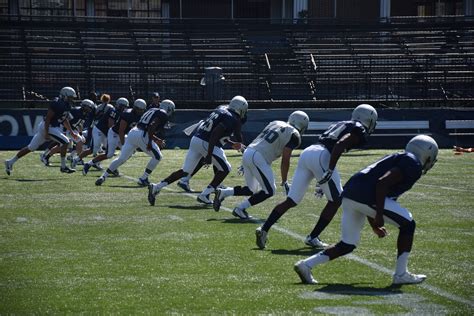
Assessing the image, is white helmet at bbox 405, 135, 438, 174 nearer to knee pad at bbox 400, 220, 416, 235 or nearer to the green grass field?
knee pad at bbox 400, 220, 416, 235

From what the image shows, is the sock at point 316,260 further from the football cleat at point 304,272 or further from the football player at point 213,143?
the football player at point 213,143

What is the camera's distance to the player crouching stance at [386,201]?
7.79 meters

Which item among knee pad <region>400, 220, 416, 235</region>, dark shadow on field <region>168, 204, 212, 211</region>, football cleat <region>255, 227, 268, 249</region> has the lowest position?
dark shadow on field <region>168, 204, 212, 211</region>

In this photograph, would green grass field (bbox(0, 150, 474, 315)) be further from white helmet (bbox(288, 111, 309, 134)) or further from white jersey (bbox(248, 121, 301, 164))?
white helmet (bbox(288, 111, 309, 134))

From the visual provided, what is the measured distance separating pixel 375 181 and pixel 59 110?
14029 mm

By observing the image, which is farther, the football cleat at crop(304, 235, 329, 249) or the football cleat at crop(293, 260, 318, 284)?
the football cleat at crop(304, 235, 329, 249)

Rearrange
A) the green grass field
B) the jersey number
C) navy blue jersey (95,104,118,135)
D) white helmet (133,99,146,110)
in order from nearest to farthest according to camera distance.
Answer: the green grass field → the jersey number → white helmet (133,99,146,110) → navy blue jersey (95,104,118,135)

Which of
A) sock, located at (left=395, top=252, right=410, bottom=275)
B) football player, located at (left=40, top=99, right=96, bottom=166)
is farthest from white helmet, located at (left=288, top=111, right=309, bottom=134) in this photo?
football player, located at (left=40, top=99, right=96, bottom=166)

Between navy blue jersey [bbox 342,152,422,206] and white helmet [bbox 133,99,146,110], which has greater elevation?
navy blue jersey [bbox 342,152,422,206]

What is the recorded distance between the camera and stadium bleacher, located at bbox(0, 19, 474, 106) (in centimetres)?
3275

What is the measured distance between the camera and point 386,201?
26.6ft

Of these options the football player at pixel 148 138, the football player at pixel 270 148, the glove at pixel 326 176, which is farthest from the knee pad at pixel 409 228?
the football player at pixel 148 138

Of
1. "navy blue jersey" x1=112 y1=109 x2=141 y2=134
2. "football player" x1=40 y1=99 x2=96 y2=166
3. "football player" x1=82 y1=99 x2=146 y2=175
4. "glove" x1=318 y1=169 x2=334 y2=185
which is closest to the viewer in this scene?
"glove" x1=318 y1=169 x2=334 y2=185

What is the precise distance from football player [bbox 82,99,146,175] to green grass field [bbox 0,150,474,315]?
13.5 feet
